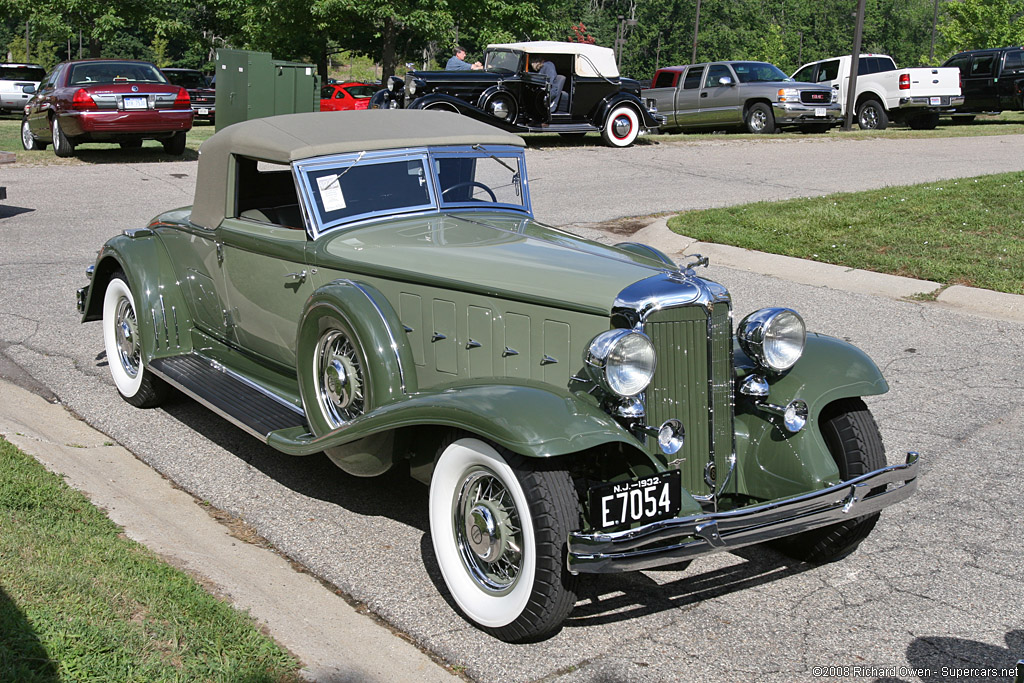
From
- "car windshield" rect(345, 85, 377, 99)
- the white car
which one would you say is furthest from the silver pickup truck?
the white car

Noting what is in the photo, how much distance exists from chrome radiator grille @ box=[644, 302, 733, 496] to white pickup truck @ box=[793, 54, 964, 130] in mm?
19126

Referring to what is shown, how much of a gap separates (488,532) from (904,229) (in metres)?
7.85

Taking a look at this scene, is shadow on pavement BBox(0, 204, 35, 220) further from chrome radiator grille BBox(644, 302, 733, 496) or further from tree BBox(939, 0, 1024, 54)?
tree BBox(939, 0, 1024, 54)

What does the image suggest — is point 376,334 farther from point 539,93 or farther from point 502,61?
point 502,61

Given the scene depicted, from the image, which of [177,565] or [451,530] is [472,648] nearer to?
[451,530]

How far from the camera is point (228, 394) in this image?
16.3 ft

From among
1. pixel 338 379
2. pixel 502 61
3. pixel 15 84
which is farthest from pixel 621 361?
pixel 15 84

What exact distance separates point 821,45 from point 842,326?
73224 mm

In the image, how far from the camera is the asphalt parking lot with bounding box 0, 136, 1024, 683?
330cm

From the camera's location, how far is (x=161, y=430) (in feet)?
17.8

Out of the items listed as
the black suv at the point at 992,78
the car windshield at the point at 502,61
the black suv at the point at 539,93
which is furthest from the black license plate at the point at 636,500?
the black suv at the point at 992,78

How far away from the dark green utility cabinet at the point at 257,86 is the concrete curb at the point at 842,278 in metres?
4.96

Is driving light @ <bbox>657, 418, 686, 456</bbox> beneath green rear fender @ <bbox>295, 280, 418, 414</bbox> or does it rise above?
beneath

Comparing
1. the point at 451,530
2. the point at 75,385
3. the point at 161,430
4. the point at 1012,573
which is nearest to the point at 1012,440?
the point at 1012,573
